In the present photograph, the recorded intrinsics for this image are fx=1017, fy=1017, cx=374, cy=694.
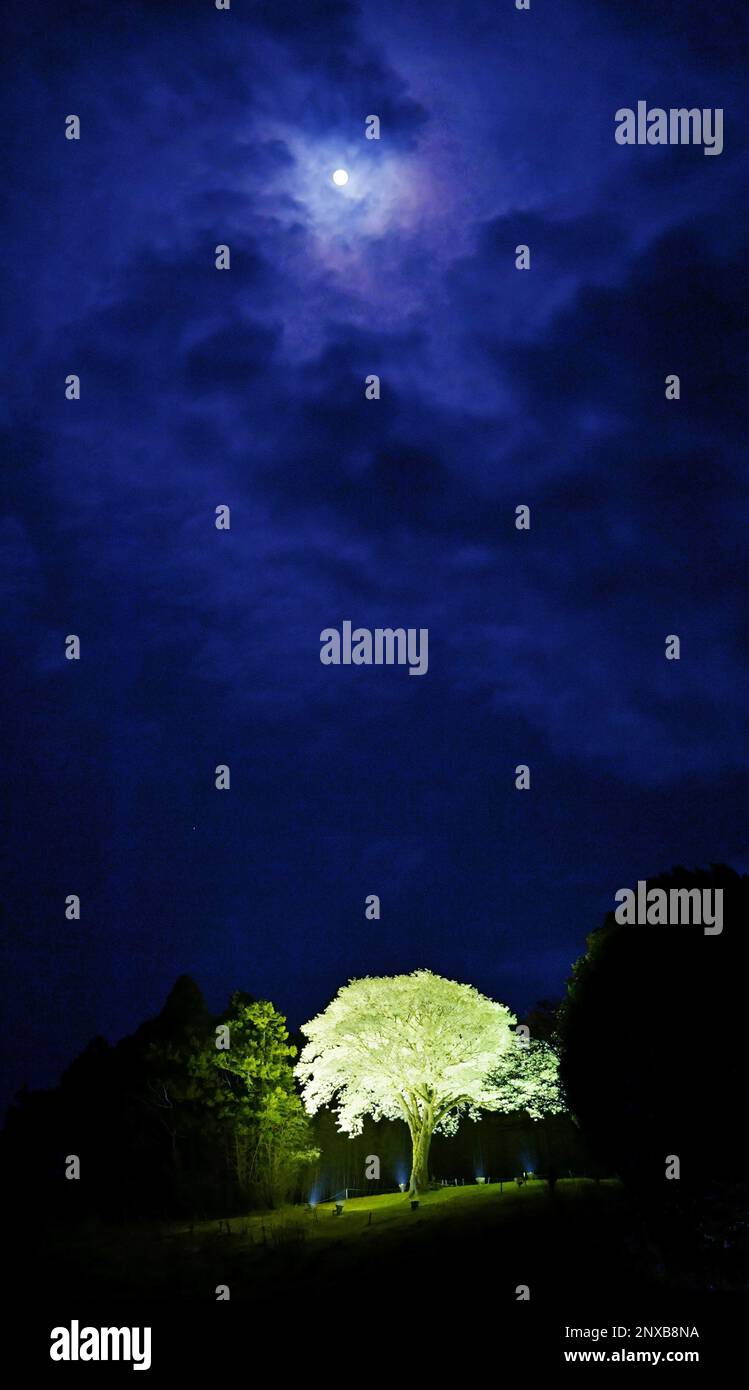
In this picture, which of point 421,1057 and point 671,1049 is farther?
point 421,1057

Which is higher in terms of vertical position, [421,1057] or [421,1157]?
[421,1057]

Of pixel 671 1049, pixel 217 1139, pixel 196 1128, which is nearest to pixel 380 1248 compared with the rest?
pixel 671 1049

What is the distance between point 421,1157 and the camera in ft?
168

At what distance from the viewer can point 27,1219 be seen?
5825 cm

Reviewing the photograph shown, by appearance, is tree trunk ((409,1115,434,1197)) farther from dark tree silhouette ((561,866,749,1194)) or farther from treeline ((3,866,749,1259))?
dark tree silhouette ((561,866,749,1194))

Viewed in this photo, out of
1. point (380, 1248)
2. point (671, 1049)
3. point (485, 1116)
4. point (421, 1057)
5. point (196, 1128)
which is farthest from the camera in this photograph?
point (485, 1116)

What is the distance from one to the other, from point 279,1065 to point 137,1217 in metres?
13.1

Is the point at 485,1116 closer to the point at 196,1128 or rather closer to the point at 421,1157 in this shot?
the point at 421,1157

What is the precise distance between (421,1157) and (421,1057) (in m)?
4.92

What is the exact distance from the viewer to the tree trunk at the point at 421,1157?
50300 millimetres
